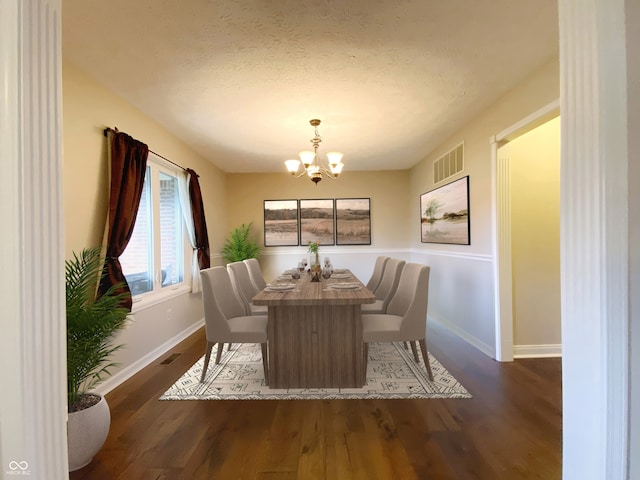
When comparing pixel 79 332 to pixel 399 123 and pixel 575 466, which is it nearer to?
pixel 575 466

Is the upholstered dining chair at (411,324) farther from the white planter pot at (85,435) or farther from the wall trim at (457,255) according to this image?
the white planter pot at (85,435)

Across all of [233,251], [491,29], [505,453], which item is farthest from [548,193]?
[233,251]

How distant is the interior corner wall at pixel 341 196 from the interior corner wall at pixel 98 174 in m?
2.28

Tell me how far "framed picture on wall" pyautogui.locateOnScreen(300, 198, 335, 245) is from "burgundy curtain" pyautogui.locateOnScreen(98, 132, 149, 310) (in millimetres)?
3438

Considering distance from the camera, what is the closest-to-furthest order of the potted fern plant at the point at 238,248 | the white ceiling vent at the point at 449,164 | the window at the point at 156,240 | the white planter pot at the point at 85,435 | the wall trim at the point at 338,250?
the white planter pot at the point at 85,435 → the window at the point at 156,240 → the white ceiling vent at the point at 449,164 → the potted fern plant at the point at 238,248 → the wall trim at the point at 338,250

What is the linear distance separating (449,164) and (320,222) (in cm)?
266

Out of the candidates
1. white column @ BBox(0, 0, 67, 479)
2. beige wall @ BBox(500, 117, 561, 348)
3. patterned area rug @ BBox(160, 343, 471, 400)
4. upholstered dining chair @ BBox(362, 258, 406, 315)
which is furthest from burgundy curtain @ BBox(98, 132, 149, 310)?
beige wall @ BBox(500, 117, 561, 348)

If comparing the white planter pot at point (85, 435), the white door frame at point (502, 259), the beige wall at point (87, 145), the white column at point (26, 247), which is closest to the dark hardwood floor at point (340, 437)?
the white planter pot at point (85, 435)

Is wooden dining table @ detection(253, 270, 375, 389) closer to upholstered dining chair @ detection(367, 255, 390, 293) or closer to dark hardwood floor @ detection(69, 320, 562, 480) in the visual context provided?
dark hardwood floor @ detection(69, 320, 562, 480)

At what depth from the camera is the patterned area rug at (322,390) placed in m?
2.44

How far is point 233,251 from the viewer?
559cm

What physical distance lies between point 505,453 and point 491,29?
255cm

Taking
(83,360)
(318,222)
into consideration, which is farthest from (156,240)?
(318,222)

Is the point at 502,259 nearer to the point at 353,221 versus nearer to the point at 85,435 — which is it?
the point at 353,221
